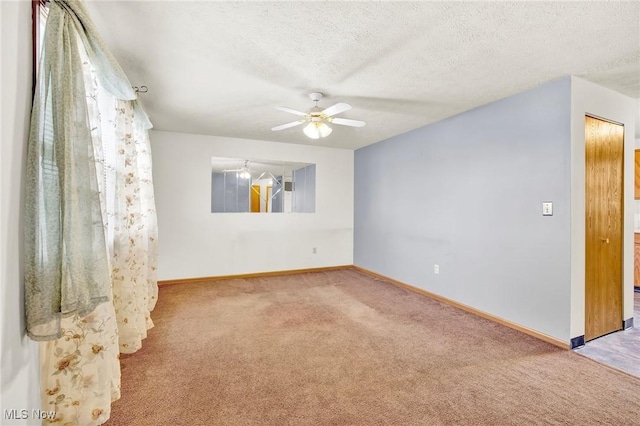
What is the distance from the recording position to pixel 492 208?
10.5 feet

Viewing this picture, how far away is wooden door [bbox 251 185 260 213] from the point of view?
5.12 m

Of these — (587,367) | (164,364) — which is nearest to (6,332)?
(164,364)

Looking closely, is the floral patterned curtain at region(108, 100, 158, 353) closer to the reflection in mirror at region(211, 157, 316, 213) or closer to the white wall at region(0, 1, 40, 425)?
the white wall at region(0, 1, 40, 425)

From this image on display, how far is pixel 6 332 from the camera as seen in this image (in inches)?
40.1

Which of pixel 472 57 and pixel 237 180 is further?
pixel 237 180

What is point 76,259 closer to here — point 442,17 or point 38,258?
point 38,258

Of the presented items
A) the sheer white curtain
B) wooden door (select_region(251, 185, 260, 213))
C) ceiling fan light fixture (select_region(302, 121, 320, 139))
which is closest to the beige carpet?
the sheer white curtain

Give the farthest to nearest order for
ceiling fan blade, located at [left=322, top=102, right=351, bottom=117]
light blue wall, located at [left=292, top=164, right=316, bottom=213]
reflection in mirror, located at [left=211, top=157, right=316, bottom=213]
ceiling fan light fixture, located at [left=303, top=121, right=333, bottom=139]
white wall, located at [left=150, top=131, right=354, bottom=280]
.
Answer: light blue wall, located at [left=292, top=164, right=316, bottom=213] → reflection in mirror, located at [left=211, top=157, right=316, bottom=213] → white wall, located at [left=150, top=131, right=354, bottom=280] → ceiling fan light fixture, located at [left=303, top=121, right=333, bottom=139] → ceiling fan blade, located at [left=322, top=102, right=351, bottom=117]

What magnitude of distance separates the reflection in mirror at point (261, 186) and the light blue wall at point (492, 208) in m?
1.58

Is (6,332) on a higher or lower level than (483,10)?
lower

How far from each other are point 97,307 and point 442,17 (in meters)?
2.42

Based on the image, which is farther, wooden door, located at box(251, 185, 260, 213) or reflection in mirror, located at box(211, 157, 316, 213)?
wooden door, located at box(251, 185, 260, 213)

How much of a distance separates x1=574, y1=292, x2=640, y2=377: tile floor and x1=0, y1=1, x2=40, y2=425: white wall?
11.8ft

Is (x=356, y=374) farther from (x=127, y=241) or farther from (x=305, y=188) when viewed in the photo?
(x=305, y=188)
